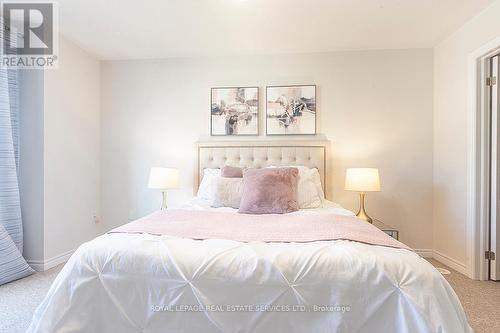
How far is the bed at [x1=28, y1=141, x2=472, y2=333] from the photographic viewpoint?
3.77ft

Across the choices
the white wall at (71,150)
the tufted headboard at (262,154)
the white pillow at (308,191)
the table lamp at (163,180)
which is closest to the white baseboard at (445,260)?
the tufted headboard at (262,154)

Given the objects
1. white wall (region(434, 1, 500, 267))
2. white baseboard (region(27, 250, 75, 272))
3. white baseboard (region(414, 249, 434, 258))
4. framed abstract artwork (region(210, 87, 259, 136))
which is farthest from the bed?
white baseboard (region(414, 249, 434, 258))

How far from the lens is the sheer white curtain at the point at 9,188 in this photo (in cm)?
247

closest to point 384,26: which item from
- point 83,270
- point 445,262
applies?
point 445,262

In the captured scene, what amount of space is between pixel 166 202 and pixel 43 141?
1.44 metres

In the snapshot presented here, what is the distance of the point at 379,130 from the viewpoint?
326 centimetres

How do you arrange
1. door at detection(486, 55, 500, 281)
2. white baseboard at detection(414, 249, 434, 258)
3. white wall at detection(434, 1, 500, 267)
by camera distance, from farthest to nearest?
1. white baseboard at detection(414, 249, 434, 258)
2. white wall at detection(434, 1, 500, 267)
3. door at detection(486, 55, 500, 281)

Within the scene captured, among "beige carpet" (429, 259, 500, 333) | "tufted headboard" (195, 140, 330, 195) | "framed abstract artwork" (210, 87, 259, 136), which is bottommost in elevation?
"beige carpet" (429, 259, 500, 333)

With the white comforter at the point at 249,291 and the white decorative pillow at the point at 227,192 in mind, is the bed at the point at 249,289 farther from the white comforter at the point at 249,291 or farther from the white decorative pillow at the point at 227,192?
the white decorative pillow at the point at 227,192

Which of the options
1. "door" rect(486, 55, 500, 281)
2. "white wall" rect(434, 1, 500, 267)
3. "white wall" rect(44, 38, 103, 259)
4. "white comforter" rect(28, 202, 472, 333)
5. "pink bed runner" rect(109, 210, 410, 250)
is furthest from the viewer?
"white wall" rect(44, 38, 103, 259)

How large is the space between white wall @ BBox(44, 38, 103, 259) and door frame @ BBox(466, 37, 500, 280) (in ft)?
13.8

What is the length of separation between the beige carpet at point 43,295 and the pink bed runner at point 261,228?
3.44ft

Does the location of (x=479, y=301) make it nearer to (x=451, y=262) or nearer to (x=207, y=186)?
(x=451, y=262)

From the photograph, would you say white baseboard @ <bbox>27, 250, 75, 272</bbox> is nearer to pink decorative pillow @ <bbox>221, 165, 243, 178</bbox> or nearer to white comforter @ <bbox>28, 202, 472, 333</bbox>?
white comforter @ <bbox>28, 202, 472, 333</bbox>
